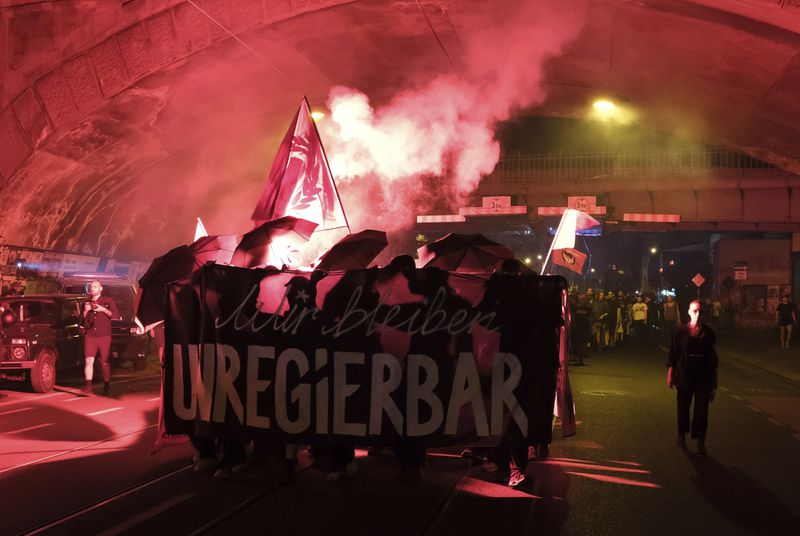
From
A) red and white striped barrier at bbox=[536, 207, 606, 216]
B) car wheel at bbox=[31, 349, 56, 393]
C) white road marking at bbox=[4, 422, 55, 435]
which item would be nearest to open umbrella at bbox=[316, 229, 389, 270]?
white road marking at bbox=[4, 422, 55, 435]

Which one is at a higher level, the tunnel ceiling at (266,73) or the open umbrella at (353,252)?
the tunnel ceiling at (266,73)

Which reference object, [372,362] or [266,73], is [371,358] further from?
[266,73]

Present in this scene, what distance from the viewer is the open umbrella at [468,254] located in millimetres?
8320

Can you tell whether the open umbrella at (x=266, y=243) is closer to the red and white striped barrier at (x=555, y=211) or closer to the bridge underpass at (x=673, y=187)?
the red and white striped barrier at (x=555, y=211)

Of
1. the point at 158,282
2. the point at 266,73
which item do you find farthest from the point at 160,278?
the point at 266,73

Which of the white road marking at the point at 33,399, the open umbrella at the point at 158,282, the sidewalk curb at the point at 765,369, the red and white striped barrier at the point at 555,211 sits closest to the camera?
the open umbrella at the point at 158,282

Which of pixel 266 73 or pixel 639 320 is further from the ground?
pixel 266 73

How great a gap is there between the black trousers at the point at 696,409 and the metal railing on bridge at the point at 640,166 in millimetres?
21947

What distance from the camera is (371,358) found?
272 inches

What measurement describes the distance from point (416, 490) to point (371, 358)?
1215 mm

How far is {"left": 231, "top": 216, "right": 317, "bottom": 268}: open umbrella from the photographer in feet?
25.9

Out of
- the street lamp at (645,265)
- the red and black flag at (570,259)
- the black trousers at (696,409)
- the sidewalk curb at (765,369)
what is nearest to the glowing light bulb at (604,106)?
the sidewalk curb at (765,369)

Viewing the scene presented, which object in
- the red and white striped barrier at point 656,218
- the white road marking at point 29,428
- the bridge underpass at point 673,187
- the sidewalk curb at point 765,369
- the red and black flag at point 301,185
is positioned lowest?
the white road marking at point 29,428

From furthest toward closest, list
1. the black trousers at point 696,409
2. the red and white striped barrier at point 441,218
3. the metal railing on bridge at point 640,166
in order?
the red and white striped barrier at point 441,218
the metal railing on bridge at point 640,166
the black trousers at point 696,409
